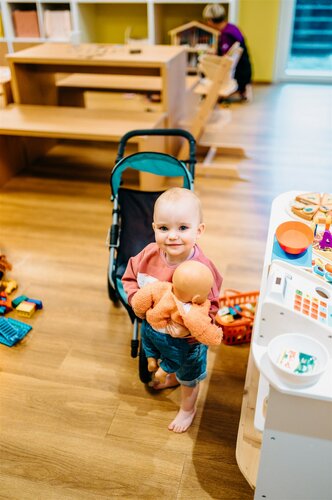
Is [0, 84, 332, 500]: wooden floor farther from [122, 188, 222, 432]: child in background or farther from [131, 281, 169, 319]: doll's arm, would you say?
[131, 281, 169, 319]: doll's arm

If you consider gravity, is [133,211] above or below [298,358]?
below

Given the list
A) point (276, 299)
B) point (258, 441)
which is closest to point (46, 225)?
point (258, 441)

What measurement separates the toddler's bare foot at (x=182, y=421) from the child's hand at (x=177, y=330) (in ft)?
1.45

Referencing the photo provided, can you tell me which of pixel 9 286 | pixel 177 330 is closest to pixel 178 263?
pixel 177 330

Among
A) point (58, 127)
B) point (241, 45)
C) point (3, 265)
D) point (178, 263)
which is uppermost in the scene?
point (241, 45)

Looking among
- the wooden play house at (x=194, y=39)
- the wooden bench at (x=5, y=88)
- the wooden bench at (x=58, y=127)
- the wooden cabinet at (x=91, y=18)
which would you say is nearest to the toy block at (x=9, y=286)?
the wooden bench at (x=58, y=127)

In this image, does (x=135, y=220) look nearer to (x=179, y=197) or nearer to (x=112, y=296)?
(x=112, y=296)

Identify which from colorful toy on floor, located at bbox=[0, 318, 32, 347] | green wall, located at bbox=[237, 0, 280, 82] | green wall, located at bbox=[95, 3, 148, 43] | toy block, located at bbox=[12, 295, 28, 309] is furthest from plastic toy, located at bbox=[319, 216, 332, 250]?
green wall, located at bbox=[95, 3, 148, 43]

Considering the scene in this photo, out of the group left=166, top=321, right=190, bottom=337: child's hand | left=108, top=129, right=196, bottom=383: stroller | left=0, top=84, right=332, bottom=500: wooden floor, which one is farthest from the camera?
left=108, top=129, right=196, bottom=383: stroller

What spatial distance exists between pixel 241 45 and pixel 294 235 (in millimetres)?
3949

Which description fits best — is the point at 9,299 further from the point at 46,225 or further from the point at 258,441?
the point at 258,441

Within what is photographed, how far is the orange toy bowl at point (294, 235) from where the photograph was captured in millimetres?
1495

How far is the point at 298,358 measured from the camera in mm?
1106

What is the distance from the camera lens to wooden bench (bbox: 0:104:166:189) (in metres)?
3.16
